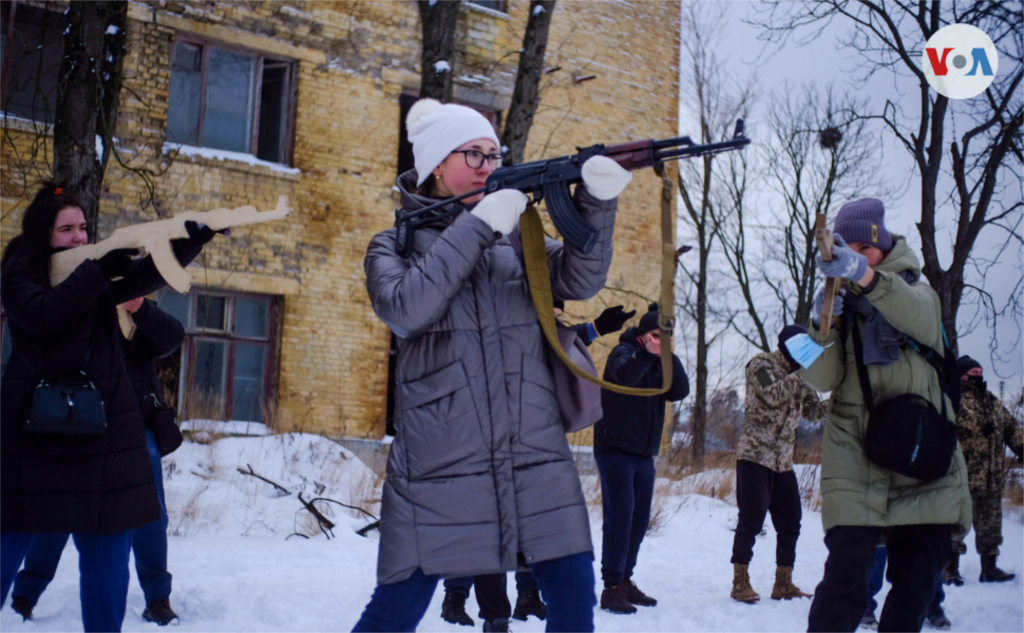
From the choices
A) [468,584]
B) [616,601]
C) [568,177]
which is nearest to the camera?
[568,177]

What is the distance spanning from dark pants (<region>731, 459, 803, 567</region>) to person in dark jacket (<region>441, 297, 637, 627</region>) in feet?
5.87

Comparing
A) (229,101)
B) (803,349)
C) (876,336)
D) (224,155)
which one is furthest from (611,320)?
(229,101)

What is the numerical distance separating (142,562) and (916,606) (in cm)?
379

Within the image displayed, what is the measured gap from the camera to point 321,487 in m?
9.33

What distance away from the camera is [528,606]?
18.7 feet

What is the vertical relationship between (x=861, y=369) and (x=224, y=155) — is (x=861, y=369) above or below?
below

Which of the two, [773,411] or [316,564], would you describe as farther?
[316,564]

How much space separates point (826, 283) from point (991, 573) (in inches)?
250

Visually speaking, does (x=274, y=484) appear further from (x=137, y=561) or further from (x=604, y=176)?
(x=604, y=176)

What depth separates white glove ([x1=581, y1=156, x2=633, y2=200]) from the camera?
2881 millimetres

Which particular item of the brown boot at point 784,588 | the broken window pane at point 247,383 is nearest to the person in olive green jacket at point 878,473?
the brown boot at point 784,588

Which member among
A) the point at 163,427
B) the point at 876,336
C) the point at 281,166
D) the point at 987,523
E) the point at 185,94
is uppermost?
the point at 185,94

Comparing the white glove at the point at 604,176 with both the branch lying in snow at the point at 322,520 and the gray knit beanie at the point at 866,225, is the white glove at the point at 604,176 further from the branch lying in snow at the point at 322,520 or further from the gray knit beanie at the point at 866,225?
the branch lying in snow at the point at 322,520

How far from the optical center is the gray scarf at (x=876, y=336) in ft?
12.3
